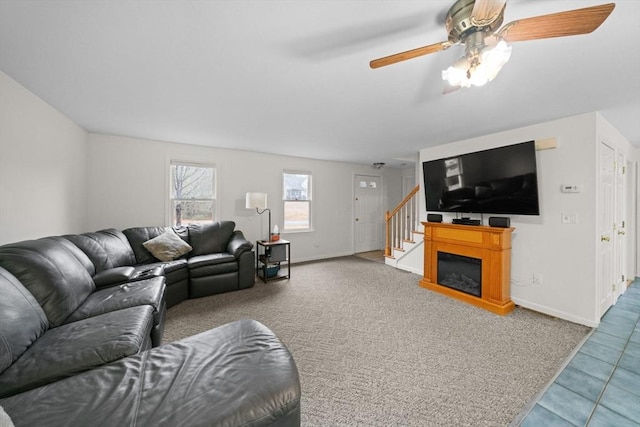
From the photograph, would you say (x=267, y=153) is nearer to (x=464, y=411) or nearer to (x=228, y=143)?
(x=228, y=143)

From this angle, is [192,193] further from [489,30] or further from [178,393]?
[489,30]

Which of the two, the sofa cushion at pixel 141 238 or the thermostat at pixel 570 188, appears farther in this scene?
the sofa cushion at pixel 141 238

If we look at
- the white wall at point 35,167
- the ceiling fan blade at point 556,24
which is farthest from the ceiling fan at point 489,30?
the white wall at point 35,167

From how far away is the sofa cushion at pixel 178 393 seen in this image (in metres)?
0.82

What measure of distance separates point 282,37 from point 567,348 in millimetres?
3416

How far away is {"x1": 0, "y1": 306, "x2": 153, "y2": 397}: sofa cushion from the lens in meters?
1.08

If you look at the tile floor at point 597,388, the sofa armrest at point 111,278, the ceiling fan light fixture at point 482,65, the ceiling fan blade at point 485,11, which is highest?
the ceiling fan blade at point 485,11

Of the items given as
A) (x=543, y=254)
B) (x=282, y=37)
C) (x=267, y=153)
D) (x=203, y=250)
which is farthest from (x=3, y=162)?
(x=543, y=254)

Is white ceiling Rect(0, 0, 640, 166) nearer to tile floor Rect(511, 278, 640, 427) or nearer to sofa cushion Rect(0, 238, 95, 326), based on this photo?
sofa cushion Rect(0, 238, 95, 326)

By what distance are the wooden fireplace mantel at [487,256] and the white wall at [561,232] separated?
0.61 feet

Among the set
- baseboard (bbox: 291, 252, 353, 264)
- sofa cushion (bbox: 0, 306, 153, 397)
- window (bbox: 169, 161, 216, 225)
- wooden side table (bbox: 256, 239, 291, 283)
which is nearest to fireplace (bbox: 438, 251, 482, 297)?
wooden side table (bbox: 256, 239, 291, 283)

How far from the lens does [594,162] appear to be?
2.43 m

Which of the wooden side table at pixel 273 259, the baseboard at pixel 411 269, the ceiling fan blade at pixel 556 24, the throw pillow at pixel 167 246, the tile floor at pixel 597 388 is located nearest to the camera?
the ceiling fan blade at pixel 556 24

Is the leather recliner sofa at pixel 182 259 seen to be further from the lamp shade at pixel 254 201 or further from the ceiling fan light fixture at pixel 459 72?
the ceiling fan light fixture at pixel 459 72
